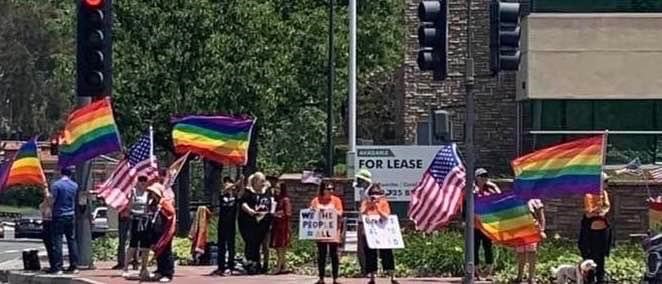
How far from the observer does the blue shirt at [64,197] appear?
23.3 metres

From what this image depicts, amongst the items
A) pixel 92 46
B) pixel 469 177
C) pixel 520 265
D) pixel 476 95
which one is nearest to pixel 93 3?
pixel 92 46

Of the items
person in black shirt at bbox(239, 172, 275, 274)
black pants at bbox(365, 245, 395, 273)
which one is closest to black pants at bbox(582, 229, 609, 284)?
black pants at bbox(365, 245, 395, 273)

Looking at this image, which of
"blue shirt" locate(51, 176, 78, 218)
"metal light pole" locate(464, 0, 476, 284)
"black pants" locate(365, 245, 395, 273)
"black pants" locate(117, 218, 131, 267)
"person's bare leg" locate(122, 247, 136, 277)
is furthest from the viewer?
"black pants" locate(117, 218, 131, 267)

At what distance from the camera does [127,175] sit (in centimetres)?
2477

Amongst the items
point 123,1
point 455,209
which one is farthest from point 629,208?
point 123,1

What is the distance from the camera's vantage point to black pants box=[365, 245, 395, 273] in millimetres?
21078

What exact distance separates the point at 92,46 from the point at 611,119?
70.2 feet

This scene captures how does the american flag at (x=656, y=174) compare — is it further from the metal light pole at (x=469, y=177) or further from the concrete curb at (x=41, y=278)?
the concrete curb at (x=41, y=278)

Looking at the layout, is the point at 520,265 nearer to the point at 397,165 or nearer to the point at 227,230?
the point at 227,230

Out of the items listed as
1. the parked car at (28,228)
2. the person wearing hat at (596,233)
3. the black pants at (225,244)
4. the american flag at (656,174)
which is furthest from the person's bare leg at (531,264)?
the parked car at (28,228)

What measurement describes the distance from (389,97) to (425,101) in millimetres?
13647

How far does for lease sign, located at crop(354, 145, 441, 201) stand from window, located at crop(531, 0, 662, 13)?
1371 cm

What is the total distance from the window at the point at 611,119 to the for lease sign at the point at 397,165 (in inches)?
506

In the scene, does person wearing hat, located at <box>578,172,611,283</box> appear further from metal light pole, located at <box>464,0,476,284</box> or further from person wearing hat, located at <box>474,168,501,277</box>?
metal light pole, located at <box>464,0,476,284</box>
